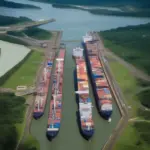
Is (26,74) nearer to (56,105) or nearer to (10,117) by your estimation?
(56,105)

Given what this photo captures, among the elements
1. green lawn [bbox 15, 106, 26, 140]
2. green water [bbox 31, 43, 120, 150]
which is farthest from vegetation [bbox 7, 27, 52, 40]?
green lawn [bbox 15, 106, 26, 140]

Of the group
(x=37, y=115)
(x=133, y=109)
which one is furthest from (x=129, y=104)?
(x=37, y=115)

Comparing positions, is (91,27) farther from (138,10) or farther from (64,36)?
(138,10)

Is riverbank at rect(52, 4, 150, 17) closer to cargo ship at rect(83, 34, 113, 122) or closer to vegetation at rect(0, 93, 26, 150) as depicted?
cargo ship at rect(83, 34, 113, 122)

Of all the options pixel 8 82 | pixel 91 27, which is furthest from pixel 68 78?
pixel 91 27

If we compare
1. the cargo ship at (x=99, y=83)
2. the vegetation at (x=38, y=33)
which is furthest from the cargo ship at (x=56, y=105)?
the vegetation at (x=38, y=33)

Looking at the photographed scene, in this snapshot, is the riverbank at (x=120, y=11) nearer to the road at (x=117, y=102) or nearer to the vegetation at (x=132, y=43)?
the vegetation at (x=132, y=43)
